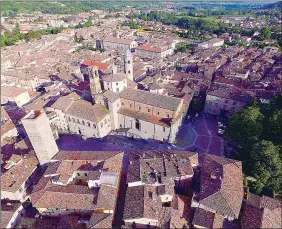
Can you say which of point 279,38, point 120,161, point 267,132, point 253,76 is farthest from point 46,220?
point 279,38

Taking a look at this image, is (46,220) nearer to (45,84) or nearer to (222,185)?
(222,185)

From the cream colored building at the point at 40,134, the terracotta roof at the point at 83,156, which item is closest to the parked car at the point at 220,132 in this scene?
the terracotta roof at the point at 83,156

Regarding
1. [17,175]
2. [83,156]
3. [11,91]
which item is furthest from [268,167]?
[11,91]

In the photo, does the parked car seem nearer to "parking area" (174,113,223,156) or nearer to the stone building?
"parking area" (174,113,223,156)

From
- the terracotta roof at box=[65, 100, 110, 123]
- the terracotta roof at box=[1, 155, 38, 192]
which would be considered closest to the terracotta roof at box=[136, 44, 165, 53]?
the terracotta roof at box=[65, 100, 110, 123]

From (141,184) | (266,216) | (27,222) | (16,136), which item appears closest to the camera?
(266,216)
